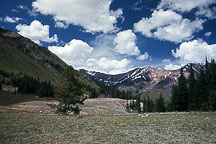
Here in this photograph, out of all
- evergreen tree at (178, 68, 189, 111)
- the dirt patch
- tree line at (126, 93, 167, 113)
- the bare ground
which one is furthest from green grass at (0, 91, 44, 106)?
evergreen tree at (178, 68, 189, 111)

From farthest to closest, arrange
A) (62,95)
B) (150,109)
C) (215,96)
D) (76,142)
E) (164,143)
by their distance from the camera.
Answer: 1. (150,109)
2. (215,96)
3. (62,95)
4. (76,142)
5. (164,143)

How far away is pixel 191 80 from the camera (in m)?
70.9

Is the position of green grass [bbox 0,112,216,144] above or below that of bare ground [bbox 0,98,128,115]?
above

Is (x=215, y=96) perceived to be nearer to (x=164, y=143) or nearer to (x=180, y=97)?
(x=180, y=97)

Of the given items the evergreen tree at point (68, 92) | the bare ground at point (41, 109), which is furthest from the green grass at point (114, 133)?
the bare ground at point (41, 109)

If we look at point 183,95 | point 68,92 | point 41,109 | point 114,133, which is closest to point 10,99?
point 41,109

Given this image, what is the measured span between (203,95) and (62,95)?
5430 centimetres

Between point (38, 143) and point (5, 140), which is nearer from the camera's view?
point (38, 143)

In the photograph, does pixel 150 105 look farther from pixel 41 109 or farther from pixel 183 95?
pixel 41 109

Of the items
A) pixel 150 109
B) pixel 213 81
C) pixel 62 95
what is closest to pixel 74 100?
pixel 62 95

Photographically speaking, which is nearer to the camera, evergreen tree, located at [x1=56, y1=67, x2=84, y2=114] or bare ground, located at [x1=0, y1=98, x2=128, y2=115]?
evergreen tree, located at [x1=56, y1=67, x2=84, y2=114]

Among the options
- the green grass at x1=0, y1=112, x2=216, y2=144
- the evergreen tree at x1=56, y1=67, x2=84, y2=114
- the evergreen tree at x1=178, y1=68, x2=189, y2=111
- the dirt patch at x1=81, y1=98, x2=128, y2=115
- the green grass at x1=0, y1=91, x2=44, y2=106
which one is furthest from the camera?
the green grass at x1=0, y1=91, x2=44, y2=106

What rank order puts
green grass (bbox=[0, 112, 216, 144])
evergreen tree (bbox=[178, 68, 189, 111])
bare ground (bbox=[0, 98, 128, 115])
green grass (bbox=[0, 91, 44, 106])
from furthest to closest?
green grass (bbox=[0, 91, 44, 106]), evergreen tree (bbox=[178, 68, 189, 111]), bare ground (bbox=[0, 98, 128, 115]), green grass (bbox=[0, 112, 216, 144])

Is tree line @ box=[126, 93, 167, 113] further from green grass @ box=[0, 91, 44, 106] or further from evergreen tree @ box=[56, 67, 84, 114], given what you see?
green grass @ box=[0, 91, 44, 106]
